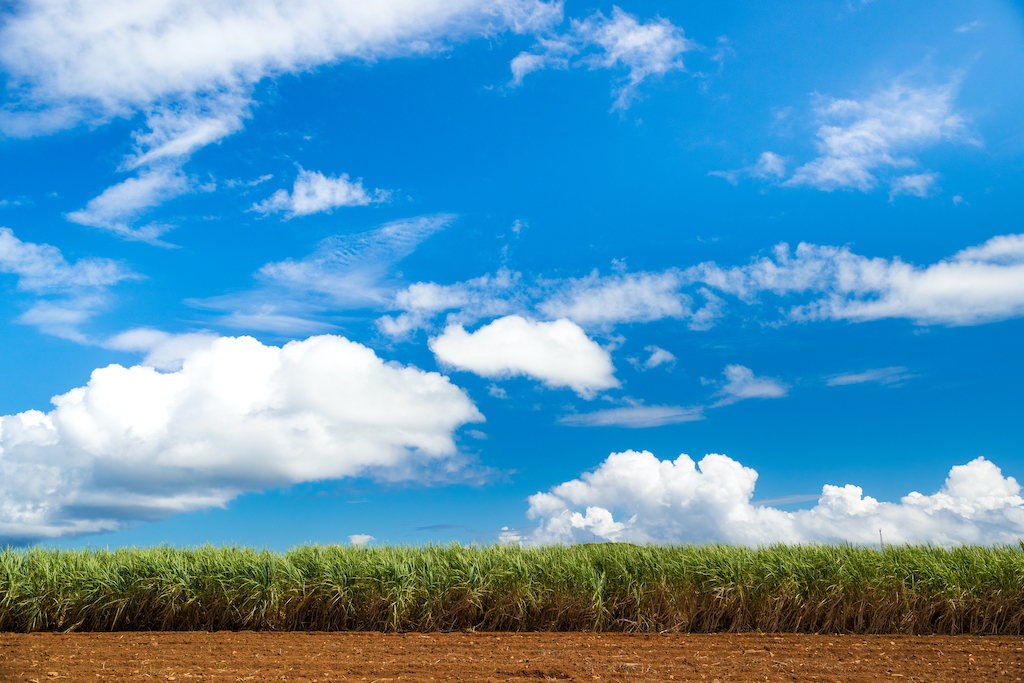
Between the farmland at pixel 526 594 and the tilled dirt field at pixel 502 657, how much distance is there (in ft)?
1.94

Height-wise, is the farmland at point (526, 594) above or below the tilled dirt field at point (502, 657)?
above

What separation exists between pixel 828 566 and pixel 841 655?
2756 mm

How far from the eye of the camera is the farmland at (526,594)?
11.1m

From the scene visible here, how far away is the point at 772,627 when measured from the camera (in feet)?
36.5

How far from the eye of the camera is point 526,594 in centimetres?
1112

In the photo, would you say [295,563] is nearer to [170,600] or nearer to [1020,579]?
[170,600]

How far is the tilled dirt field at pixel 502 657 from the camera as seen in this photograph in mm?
7633

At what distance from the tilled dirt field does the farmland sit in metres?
0.59

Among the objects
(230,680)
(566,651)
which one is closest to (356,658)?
(230,680)

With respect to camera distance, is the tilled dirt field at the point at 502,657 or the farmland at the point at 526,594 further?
the farmland at the point at 526,594

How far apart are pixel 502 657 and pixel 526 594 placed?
249 cm

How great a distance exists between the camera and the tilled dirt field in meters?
7.63

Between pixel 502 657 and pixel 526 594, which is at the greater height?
pixel 526 594

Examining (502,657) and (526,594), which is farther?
(526,594)
